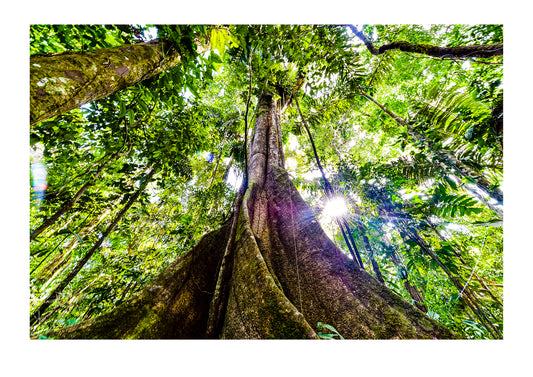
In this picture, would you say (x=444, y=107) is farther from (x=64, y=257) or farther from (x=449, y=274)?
(x=64, y=257)

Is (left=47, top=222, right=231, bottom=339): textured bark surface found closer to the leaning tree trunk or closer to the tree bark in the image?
the leaning tree trunk

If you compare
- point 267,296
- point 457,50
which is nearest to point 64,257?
point 267,296

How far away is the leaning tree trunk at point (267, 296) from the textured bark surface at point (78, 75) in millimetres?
1319

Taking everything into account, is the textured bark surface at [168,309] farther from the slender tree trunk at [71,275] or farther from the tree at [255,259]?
the slender tree trunk at [71,275]

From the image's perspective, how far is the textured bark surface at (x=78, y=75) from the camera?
0.94 meters

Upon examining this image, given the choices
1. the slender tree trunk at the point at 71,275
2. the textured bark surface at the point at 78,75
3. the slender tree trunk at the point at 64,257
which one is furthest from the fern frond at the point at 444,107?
the slender tree trunk at the point at 64,257

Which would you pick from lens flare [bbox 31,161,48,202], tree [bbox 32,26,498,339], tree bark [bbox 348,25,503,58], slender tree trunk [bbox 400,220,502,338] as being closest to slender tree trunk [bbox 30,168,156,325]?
tree [bbox 32,26,498,339]

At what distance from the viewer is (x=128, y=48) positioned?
1.47m

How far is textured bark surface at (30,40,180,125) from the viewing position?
3.09 ft

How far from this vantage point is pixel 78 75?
108cm

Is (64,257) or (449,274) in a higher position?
(64,257)

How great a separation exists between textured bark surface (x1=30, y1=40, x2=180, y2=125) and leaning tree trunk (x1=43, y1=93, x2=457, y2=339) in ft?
4.33

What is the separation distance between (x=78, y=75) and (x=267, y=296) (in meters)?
1.80
